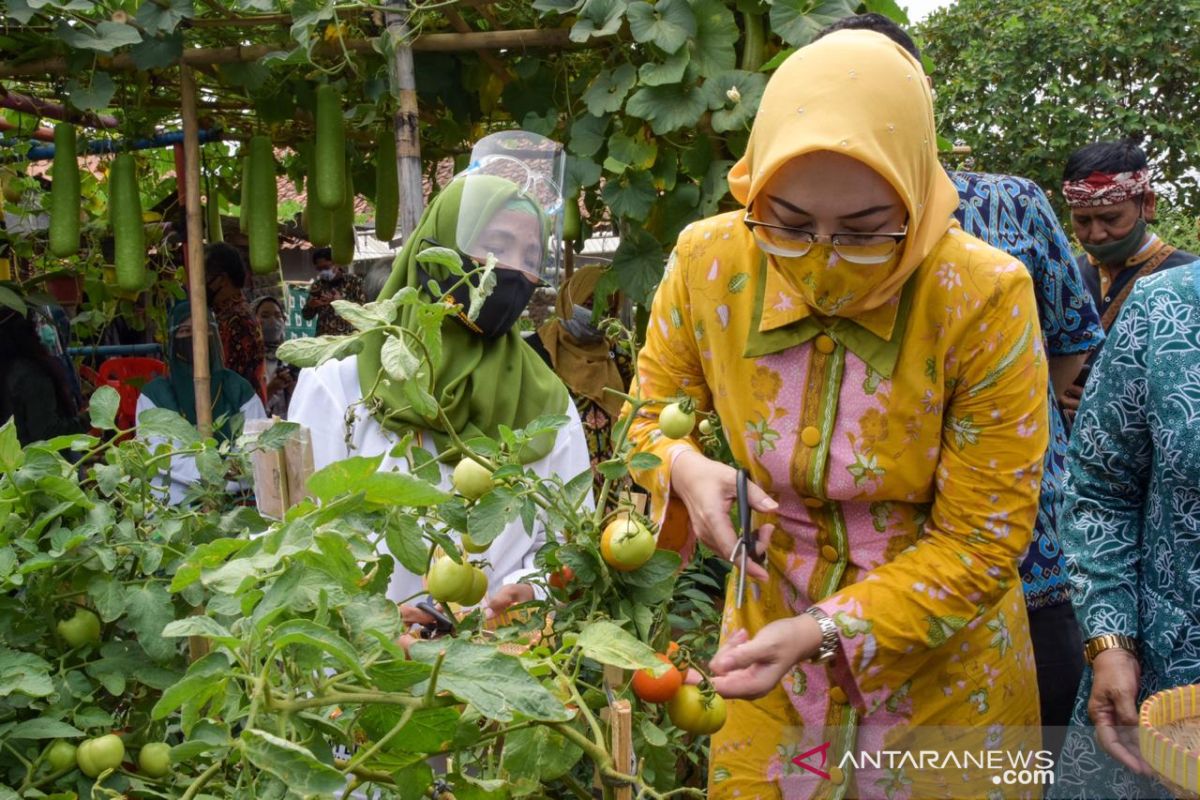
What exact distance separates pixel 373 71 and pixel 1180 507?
121 inches

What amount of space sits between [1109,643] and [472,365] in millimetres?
1177

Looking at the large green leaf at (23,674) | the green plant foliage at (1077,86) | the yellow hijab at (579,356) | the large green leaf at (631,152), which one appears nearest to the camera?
the large green leaf at (23,674)

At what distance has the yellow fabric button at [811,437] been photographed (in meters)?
1.48

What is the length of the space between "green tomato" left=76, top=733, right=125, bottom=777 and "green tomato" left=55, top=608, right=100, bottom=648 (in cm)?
15

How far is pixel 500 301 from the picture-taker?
216 centimetres

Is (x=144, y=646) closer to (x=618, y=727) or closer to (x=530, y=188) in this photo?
(x=618, y=727)

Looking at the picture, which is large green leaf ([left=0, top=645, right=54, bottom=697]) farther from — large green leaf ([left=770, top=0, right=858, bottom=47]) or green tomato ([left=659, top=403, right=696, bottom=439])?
large green leaf ([left=770, top=0, right=858, bottom=47])

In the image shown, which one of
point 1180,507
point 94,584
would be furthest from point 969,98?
point 94,584

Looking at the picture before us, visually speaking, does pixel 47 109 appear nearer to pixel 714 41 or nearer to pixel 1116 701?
pixel 714 41

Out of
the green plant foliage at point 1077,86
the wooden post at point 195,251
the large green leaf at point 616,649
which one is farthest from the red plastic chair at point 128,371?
the green plant foliage at point 1077,86

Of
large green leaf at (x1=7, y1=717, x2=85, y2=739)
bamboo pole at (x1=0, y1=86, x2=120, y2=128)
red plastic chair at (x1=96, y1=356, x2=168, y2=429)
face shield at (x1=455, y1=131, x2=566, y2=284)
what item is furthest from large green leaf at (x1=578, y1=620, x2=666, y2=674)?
red plastic chair at (x1=96, y1=356, x2=168, y2=429)

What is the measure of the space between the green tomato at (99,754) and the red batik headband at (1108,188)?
3.01m

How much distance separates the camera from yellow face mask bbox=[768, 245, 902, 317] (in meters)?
1.39

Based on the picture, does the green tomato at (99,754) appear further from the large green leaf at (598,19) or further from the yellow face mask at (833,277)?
the large green leaf at (598,19)
